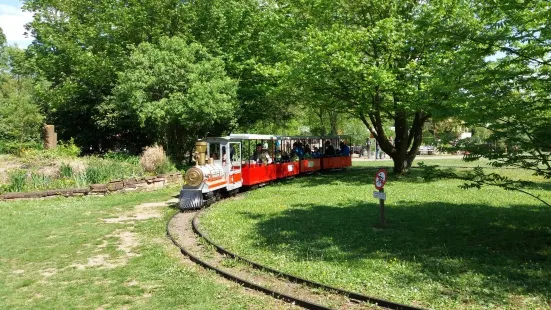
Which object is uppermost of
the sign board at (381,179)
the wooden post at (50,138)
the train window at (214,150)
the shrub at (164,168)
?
the wooden post at (50,138)

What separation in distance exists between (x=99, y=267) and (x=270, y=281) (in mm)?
3505

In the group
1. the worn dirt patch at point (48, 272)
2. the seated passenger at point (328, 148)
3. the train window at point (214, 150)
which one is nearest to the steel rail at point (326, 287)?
the worn dirt patch at point (48, 272)

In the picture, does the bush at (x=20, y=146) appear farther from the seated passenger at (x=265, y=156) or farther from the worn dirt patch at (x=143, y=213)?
the seated passenger at (x=265, y=156)

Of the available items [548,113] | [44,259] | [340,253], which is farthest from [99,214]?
[548,113]

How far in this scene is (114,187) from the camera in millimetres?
17234

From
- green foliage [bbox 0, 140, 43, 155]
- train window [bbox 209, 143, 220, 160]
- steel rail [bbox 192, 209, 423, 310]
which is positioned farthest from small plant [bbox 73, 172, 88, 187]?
steel rail [bbox 192, 209, 423, 310]

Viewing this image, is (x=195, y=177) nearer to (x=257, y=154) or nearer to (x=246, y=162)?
(x=246, y=162)

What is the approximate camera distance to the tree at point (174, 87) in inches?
820

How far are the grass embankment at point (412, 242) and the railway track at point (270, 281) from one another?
0.26m

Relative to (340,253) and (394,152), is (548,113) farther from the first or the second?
(394,152)

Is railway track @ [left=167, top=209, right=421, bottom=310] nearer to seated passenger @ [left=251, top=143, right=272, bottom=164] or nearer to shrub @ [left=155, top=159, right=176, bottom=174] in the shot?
seated passenger @ [left=251, top=143, right=272, bottom=164]

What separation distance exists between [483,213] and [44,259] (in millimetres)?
10857

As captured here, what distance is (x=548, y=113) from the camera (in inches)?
313

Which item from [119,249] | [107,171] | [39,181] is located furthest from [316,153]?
[119,249]
